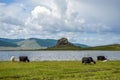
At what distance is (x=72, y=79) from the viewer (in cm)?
3172

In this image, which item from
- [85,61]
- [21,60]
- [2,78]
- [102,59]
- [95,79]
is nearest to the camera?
[95,79]

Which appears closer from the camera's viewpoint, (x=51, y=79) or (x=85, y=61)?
(x=51, y=79)

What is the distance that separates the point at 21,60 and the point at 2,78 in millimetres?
31683

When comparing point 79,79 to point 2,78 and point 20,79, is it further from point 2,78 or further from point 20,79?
point 2,78

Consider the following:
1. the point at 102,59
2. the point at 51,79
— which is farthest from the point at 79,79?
the point at 102,59

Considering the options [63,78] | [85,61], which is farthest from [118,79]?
[85,61]

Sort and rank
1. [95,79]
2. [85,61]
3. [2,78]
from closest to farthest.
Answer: [95,79] → [2,78] → [85,61]

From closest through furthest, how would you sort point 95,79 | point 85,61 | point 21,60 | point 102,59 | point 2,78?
point 95,79 < point 2,78 < point 85,61 < point 21,60 < point 102,59

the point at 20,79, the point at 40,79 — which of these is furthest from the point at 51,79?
the point at 20,79

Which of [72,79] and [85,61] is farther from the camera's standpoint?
[85,61]

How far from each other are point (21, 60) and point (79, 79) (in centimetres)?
3523

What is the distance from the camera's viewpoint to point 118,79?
104ft

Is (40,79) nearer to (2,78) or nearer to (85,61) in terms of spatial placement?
(2,78)

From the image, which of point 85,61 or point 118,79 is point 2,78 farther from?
point 85,61
